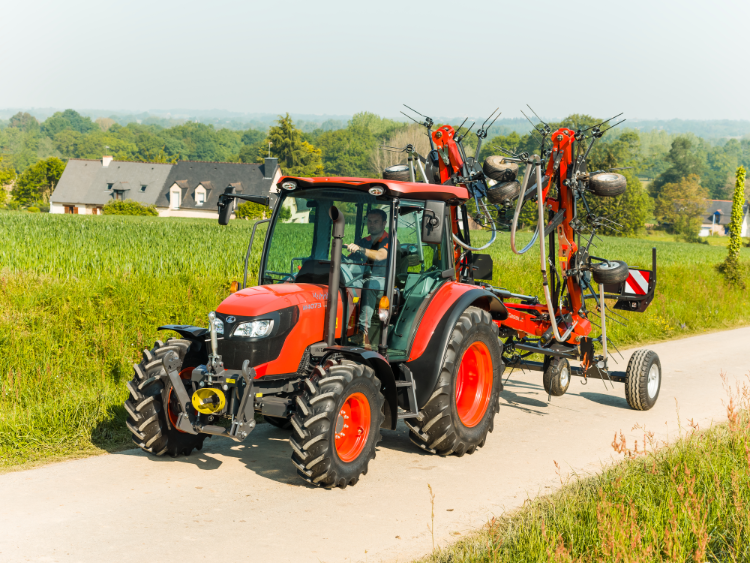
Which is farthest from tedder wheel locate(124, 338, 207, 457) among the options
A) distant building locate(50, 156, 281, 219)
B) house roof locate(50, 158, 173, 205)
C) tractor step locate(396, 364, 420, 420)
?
house roof locate(50, 158, 173, 205)

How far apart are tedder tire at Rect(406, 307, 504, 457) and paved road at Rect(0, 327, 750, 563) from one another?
0.66ft

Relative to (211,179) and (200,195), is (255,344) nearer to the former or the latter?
(200,195)

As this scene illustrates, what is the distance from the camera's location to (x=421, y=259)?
6.77 m

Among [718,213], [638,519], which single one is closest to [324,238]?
[638,519]

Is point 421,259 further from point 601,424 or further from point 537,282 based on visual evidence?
point 537,282

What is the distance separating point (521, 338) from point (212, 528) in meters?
5.10

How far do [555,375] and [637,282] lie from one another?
1.65 m

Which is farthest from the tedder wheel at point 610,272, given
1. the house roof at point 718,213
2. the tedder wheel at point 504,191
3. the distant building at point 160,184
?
the house roof at point 718,213

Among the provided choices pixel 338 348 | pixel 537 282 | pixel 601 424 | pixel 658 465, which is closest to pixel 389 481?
pixel 338 348

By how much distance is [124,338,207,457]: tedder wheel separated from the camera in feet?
19.7

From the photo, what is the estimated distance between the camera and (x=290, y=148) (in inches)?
3720

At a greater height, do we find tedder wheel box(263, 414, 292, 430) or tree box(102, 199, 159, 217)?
tree box(102, 199, 159, 217)

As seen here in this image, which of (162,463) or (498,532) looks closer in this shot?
(498,532)

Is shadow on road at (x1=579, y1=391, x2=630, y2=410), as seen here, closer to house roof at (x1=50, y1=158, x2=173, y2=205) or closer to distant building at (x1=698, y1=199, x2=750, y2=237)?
house roof at (x1=50, y1=158, x2=173, y2=205)
